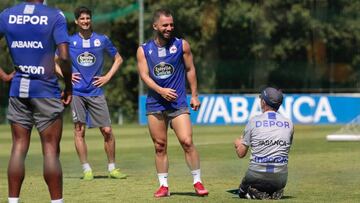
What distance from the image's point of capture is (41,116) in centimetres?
848

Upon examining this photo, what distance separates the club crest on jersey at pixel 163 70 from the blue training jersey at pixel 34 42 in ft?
8.44

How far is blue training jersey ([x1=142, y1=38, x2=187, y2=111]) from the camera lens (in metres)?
10.9

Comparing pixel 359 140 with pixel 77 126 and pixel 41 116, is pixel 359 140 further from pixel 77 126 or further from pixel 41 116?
pixel 41 116

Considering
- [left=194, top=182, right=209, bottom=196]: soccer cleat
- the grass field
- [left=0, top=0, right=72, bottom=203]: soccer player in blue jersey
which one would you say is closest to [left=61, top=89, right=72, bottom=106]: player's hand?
[left=0, top=0, right=72, bottom=203]: soccer player in blue jersey

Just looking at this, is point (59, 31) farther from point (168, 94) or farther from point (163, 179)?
point (163, 179)

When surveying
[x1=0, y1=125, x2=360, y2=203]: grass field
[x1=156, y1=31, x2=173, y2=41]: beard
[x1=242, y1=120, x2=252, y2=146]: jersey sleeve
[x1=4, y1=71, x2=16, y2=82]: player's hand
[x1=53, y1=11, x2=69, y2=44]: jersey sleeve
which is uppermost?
[x1=53, y1=11, x2=69, y2=44]: jersey sleeve

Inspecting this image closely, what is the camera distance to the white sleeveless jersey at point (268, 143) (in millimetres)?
10219

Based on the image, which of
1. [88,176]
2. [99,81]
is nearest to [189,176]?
[88,176]

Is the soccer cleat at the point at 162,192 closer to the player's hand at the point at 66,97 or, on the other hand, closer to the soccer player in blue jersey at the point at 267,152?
the soccer player in blue jersey at the point at 267,152

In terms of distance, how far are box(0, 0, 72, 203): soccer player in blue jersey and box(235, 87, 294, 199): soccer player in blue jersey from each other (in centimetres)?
255

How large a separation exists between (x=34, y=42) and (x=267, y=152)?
3.11 metres

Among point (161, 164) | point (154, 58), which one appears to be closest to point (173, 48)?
point (154, 58)

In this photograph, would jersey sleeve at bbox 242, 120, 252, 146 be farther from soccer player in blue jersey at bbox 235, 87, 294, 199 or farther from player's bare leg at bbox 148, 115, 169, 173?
player's bare leg at bbox 148, 115, 169, 173

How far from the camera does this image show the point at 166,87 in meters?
10.9
